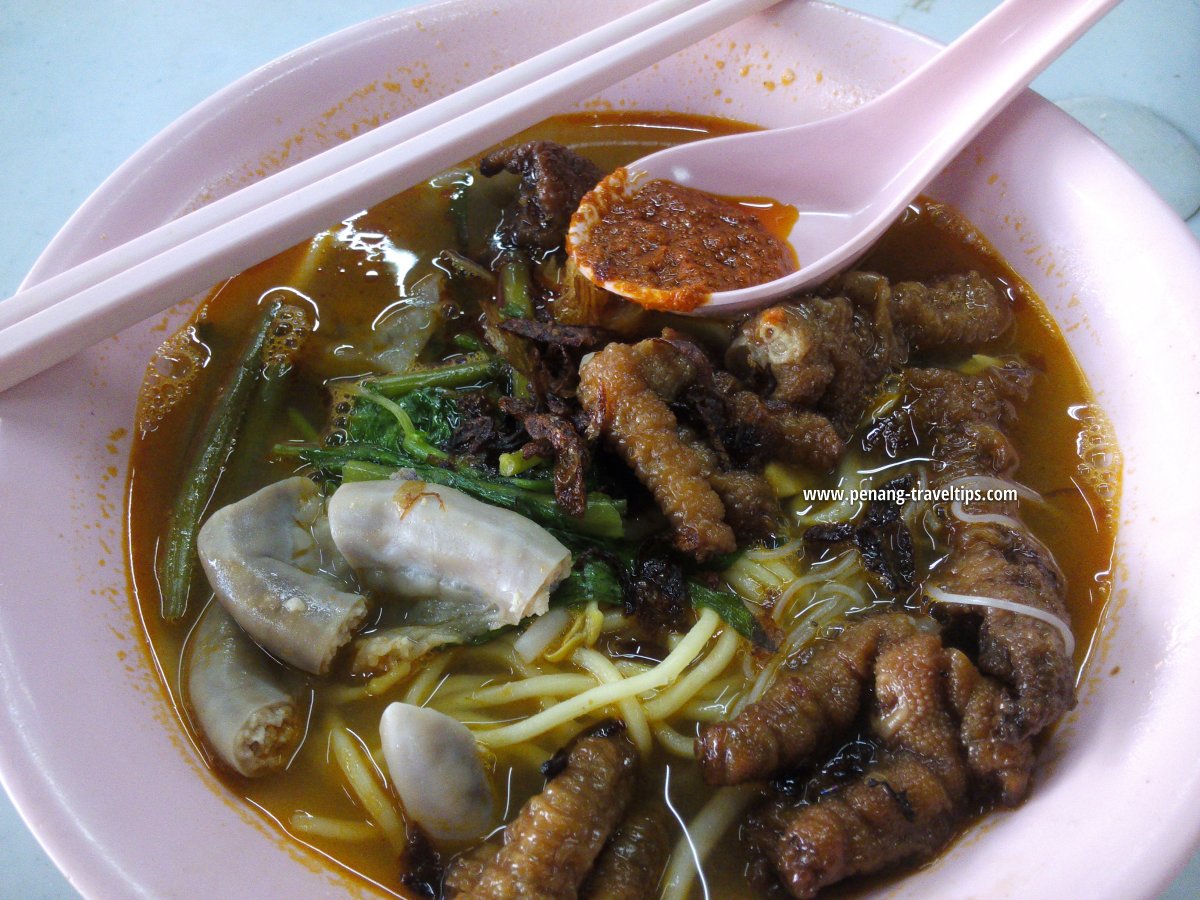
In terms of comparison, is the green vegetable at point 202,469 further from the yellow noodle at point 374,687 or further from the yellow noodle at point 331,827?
the yellow noodle at point 331,827

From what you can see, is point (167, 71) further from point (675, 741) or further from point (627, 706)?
point (675, 741)

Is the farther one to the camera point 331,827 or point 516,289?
point 516,289

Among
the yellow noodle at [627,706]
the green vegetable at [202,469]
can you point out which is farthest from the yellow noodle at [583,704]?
the green vegetable at [202,469]

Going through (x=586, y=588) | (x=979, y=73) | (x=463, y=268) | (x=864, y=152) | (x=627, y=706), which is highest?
(x=979, y=73)

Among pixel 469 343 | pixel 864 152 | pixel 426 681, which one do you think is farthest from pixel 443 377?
pixel 864 152

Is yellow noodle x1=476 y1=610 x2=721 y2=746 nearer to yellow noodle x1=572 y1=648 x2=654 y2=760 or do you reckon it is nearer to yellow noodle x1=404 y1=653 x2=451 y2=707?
yellow noodle x1=572 y1=648 x2=654 y2=760

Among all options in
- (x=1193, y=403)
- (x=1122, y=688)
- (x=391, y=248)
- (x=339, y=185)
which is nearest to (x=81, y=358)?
(x=339, y=185)
